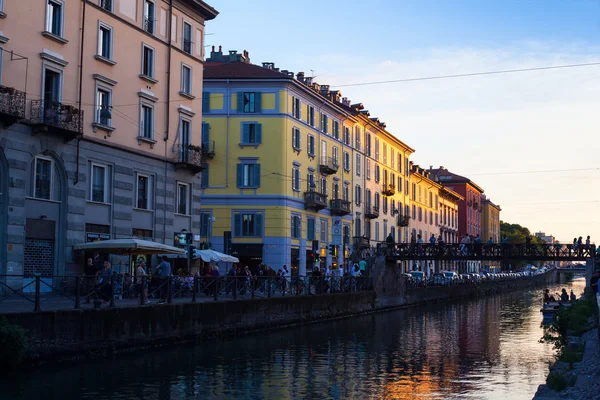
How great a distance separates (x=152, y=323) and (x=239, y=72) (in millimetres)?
34578

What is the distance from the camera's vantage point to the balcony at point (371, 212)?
77562mm

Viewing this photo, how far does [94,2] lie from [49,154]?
706cm

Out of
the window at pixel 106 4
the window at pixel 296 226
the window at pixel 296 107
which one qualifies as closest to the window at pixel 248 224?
the window at pixel 296 226

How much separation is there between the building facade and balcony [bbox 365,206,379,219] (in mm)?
35478

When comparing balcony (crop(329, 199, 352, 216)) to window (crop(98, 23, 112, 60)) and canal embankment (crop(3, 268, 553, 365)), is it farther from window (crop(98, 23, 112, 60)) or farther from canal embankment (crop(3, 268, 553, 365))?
window (crop(98, 23, 112, 60))

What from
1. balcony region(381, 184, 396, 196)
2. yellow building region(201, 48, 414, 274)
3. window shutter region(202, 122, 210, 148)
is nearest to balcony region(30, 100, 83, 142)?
yellow building region(201, 48, 414, 274)

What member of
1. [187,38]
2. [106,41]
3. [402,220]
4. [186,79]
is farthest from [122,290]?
[402,220]

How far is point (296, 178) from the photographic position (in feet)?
200

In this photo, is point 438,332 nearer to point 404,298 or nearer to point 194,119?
point 194,119

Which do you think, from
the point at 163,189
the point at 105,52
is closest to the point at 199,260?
the point at 163,189

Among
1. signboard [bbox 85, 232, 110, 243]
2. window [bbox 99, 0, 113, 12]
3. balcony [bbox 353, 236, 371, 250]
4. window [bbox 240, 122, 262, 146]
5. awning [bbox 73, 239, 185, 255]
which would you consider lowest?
awning [bbox 73, 239, 185, 255]

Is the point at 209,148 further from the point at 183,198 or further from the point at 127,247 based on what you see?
the point at 127,247

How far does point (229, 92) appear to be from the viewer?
193ft

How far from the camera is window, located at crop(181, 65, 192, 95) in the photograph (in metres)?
42.8
